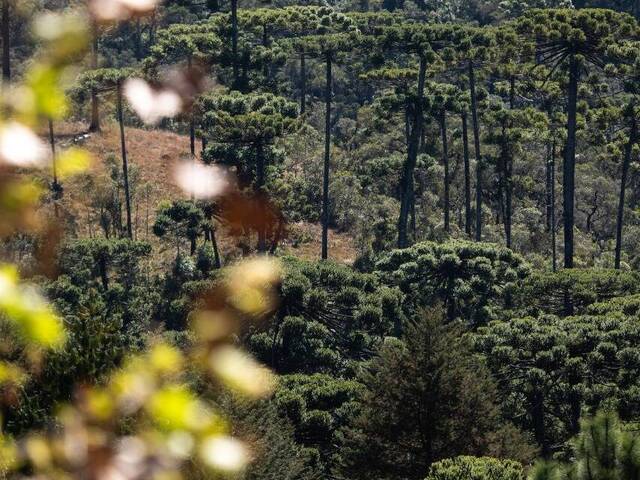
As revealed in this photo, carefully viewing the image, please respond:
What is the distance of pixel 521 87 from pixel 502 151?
336cm

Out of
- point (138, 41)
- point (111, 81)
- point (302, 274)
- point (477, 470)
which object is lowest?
point (138, 41)

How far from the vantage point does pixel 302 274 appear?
30500mm

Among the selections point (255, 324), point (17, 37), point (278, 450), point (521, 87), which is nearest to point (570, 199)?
→ point (255, 324)

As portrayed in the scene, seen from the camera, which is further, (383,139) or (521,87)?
(383,139)

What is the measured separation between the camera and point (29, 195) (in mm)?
2244

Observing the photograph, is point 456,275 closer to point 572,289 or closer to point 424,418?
point 572,289

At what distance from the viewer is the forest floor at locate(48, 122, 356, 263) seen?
49.2 metres

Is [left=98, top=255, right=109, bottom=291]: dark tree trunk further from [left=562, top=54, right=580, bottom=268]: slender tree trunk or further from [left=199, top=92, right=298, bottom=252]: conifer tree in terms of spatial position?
[left=562, top=54, right=580, bottom=268]: slender tree trunk

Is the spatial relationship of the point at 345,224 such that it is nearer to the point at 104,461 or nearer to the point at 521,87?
the point at 521,87

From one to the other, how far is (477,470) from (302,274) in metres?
13.6

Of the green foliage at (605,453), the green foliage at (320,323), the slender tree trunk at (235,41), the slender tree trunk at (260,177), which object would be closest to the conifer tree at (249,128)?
the slender tree trunk at (260,177)

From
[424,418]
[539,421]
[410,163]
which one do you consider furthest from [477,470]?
[410,163]

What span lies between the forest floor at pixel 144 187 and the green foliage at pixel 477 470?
1161 inches

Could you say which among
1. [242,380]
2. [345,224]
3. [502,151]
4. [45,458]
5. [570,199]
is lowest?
[345,224]
